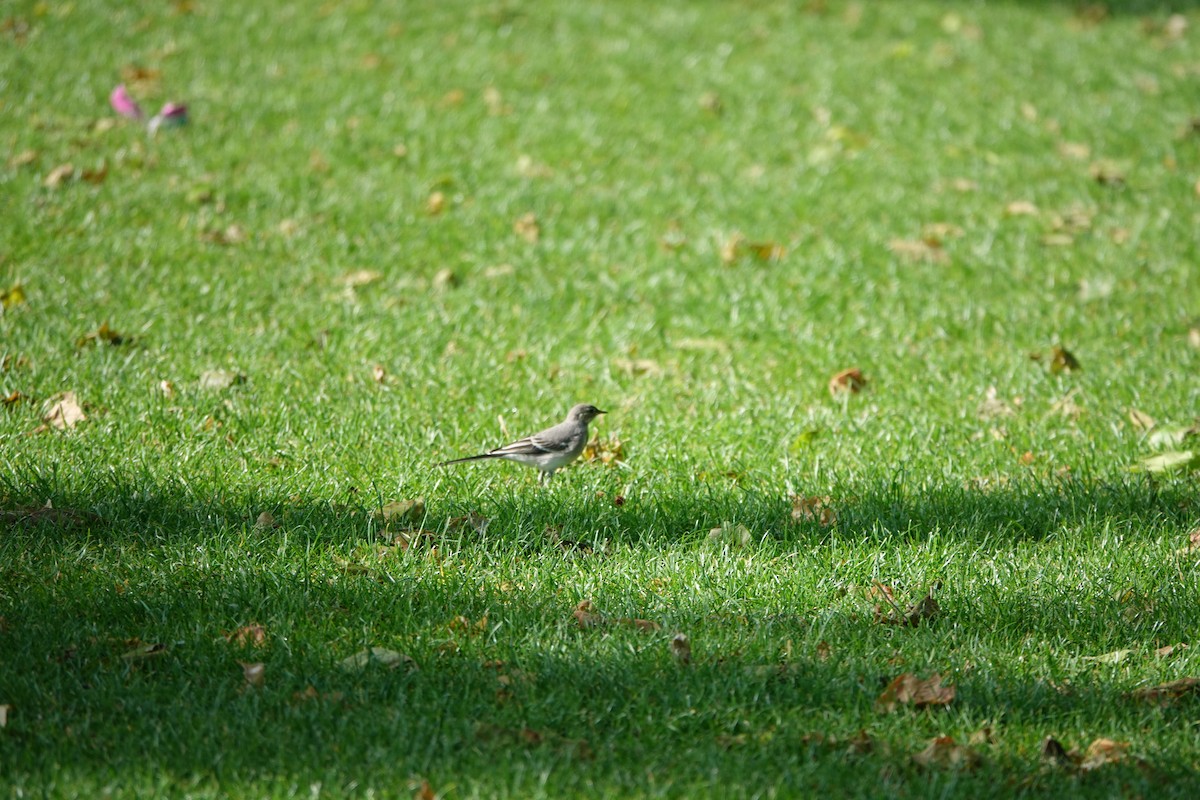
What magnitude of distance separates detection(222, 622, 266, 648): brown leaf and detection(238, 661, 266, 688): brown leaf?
11 cm

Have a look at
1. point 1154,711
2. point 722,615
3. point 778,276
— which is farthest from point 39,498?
point 778,276

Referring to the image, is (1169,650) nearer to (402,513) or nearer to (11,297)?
(402,513)

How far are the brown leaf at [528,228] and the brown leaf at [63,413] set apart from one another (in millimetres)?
2978

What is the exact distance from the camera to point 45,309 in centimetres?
581

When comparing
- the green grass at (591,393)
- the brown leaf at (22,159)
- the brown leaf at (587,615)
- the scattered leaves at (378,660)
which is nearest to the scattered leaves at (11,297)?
the green grass at (591,393)

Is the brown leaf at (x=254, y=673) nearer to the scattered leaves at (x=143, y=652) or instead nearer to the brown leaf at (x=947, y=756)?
the scattered leaves at (x=143, y=652)

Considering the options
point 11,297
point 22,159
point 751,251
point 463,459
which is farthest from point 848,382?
point 22,159

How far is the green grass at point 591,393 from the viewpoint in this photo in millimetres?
3100

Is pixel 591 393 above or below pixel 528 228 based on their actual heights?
below

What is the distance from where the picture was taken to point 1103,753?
3.00 meters

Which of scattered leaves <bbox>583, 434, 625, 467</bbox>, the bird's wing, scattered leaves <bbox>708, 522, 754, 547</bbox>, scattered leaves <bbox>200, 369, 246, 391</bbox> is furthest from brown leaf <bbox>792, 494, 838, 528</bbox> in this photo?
scattered leaves <bbox>200, 369, 246, 391</bbox>

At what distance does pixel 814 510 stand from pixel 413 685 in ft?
5.81

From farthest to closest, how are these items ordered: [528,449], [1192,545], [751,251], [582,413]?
1. [751,251]
2. [582,413]
3. [528,449]
4. [1192,545]

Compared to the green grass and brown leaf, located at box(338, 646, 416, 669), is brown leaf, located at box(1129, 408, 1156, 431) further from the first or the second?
brown leaf, located at box(338, 646, 416, 669)
